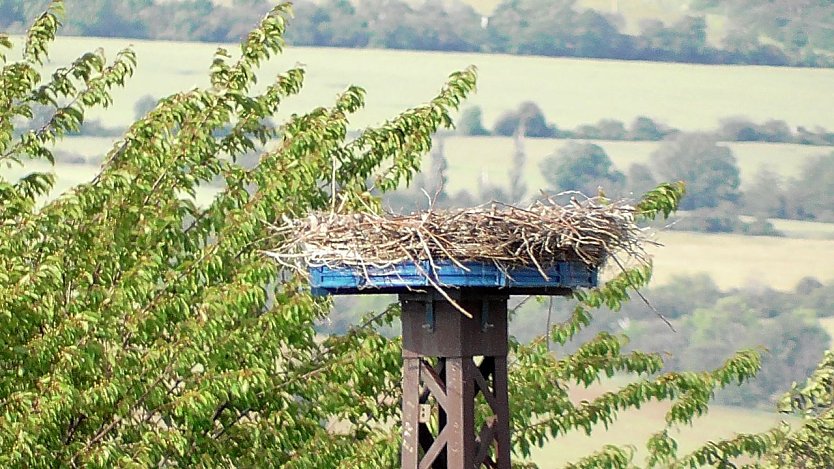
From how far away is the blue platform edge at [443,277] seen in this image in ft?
20.6

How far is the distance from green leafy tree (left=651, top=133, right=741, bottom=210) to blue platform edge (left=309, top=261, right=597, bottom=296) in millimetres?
45321

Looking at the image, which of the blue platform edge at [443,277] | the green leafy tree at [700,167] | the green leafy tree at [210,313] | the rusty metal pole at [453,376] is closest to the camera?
the blue platform edge at [443,277]

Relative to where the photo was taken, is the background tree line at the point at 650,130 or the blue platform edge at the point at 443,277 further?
the background tree line at the point at 650,130

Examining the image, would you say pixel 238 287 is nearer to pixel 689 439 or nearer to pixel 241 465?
pixel 241 465

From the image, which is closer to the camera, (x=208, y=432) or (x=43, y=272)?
(x=43, y=272)

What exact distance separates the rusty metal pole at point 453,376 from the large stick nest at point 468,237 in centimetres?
25

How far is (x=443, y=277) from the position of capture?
20.6ft

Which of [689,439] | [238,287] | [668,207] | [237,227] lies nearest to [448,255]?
[238,287]

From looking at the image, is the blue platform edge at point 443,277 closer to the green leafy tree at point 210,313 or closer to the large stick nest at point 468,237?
the large stick nest at point 468,237

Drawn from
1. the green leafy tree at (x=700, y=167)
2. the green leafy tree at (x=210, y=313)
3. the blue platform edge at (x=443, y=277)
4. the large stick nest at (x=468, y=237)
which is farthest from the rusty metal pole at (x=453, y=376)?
the green leafy tree at (x=700, y=167)

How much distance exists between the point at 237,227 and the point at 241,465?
1562mm

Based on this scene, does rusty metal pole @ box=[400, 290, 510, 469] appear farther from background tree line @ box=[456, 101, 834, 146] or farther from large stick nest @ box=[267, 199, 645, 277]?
background tree line @ box=[456, 101, 834, 146]

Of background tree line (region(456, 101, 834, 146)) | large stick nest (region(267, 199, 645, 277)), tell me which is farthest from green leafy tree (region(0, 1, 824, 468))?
background tree line (region(456, 101, 834, 146))

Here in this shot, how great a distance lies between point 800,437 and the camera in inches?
909
